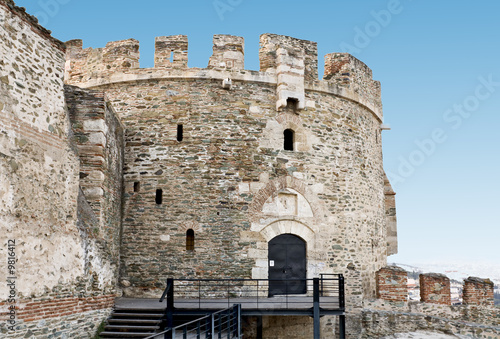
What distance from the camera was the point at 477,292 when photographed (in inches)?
561

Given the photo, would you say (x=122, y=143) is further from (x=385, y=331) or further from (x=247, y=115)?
(x=385, y=331)

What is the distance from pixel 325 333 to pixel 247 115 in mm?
6052

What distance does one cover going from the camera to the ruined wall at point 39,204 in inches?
319

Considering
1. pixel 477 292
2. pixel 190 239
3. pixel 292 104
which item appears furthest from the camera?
pixel 477 292

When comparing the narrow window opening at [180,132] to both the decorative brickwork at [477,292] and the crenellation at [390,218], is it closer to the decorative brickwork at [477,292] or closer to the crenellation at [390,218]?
the crenellation at [390,218]

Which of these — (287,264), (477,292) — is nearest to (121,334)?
(287,264)

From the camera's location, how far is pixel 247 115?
13758 millimetres

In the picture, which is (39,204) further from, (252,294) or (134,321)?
(252,294)

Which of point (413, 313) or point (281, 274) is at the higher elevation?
point (281, 274)

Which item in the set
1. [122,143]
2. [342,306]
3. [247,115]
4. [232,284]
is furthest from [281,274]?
[122,143]

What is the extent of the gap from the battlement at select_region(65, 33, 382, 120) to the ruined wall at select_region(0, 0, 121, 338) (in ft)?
13.1

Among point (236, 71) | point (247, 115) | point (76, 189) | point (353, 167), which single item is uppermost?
point (236, 71)

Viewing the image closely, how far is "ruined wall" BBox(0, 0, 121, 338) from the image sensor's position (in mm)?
8109

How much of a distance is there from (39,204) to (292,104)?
7.47m
